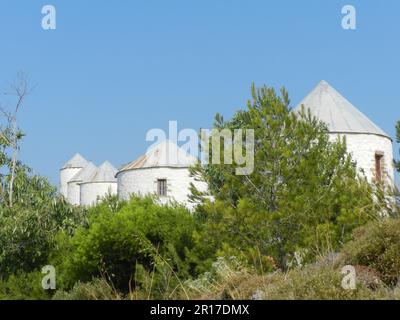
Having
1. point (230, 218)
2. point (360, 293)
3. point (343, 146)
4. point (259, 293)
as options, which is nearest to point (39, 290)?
point (230, 218)

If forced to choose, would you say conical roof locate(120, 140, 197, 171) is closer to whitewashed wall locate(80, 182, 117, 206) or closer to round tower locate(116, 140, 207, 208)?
round tower locate(116, 140, 207, 208)

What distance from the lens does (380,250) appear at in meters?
10.4

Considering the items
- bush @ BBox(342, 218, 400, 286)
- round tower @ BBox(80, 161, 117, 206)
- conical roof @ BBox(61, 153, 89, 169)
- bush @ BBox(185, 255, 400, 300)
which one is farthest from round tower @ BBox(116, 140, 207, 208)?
conical roof @ BBox(61, 153, 89, 169)

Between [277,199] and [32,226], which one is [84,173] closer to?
[32,226]

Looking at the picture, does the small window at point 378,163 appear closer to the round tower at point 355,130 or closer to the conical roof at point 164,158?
the round tower at point 355,130

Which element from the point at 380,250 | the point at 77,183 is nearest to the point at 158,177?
the point at 77,183

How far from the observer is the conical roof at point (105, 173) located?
49.2 metres

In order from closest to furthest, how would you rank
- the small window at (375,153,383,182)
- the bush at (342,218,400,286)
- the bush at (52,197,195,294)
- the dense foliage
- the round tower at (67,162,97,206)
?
1. the bush at (342,218,400,286)
2. the dense foliage
3. the bush at (52,197,195,294)
4. the small window at (375,153,383,182)
5. the round tower at (67,162,97,206)

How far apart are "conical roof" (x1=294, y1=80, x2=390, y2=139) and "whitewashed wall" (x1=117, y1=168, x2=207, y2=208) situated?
10.3 m

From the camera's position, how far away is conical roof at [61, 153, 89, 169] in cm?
6175

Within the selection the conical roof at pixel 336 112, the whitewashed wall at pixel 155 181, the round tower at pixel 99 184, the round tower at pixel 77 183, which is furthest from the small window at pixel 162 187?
the round tower at pixel 77 183

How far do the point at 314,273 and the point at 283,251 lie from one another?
5.93 meters
